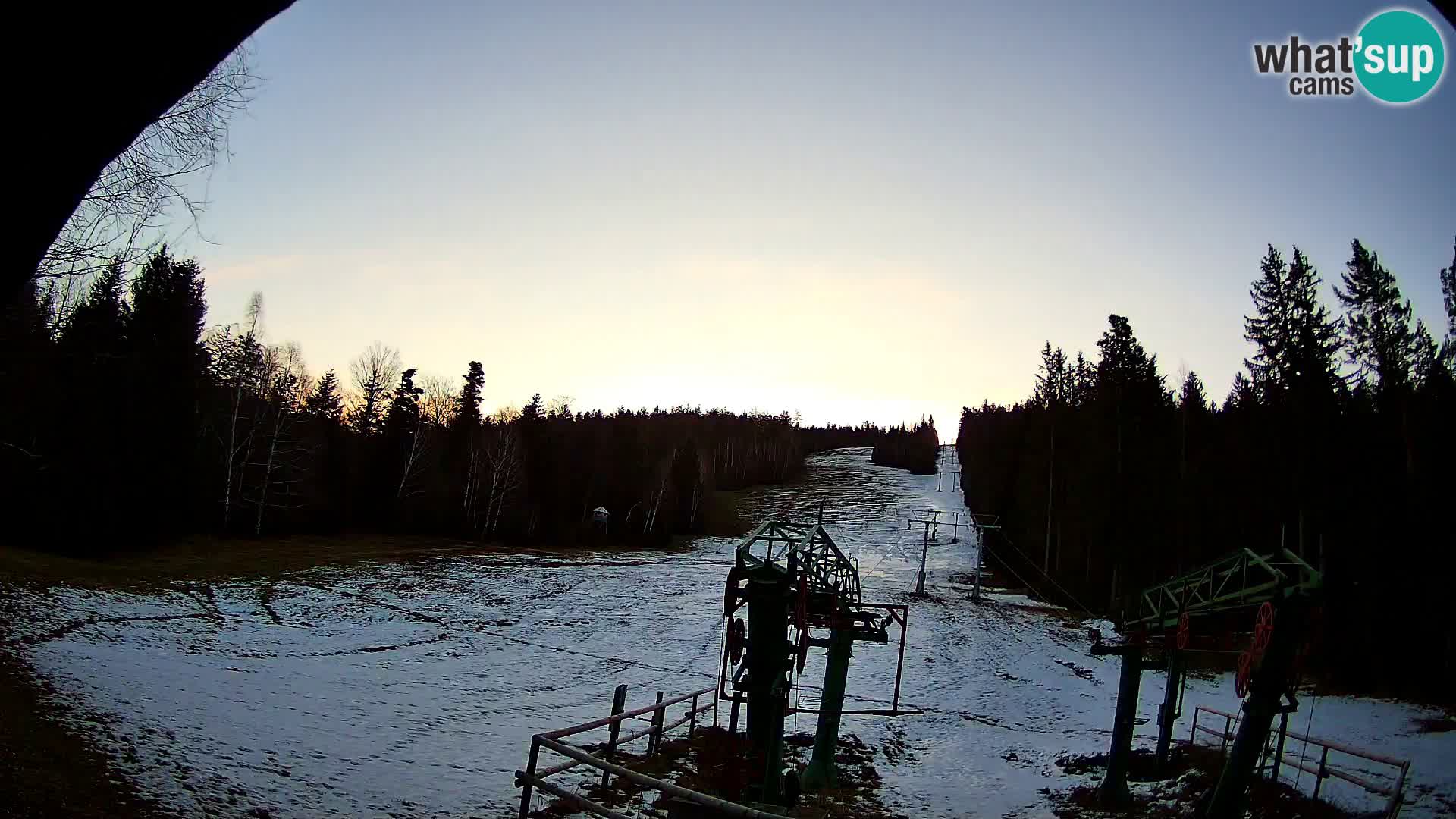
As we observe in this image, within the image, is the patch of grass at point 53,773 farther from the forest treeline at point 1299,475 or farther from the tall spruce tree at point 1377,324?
the tall spruce tree at point 1377,324

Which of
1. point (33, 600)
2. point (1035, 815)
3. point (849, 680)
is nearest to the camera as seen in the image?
point (1035, 815)

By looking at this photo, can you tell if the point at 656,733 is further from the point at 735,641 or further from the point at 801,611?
the point at 801,611

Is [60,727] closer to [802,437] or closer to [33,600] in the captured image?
[33,600]

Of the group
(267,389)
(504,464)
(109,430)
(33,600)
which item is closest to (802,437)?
(504,464)

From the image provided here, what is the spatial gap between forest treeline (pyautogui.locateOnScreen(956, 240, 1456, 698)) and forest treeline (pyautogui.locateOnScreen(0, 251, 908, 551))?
3773 cm

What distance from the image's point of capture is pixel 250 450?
5006 centimetres

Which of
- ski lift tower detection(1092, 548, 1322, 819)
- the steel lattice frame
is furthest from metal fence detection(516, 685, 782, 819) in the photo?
the steel lattice frame

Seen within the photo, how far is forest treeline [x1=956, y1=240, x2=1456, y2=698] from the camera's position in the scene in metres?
27.1

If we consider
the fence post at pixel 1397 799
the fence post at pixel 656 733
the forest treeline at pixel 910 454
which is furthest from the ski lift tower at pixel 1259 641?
the forest treeline at pixel 910 454

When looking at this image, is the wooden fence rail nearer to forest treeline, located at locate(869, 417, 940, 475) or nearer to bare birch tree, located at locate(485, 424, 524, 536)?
bare birch tree, located at locate(485, 424, 524, 536)

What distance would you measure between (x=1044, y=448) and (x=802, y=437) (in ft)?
440

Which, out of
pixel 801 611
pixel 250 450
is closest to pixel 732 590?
pixel 801 611

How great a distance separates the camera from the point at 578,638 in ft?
109

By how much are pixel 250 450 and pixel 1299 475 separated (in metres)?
59.4
